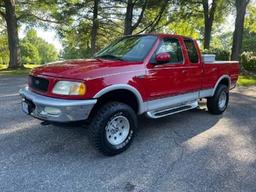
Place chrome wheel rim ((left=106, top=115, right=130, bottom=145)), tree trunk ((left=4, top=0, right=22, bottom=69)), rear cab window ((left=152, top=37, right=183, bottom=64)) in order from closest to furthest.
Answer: chrome wheel rim ((left=106, top=115, right=130, bottom=145)), rear cab window ((left=152, top=37, right=183, bottom=64)), tree trunk ((left=4, top=0, right=22, bottom=69))

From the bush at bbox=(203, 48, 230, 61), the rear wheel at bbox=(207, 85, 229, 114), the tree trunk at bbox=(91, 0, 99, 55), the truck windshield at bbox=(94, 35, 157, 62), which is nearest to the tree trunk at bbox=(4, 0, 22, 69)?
the tree trunk at bbox=(91, 0, 99, 55)

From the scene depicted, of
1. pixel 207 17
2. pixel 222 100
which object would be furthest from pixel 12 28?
pixel 222 100

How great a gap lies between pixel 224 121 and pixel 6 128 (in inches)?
186

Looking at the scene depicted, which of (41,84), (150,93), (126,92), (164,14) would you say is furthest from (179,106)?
(164,14)

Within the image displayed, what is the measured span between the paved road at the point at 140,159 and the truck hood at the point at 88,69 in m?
1.24

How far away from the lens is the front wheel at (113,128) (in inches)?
168

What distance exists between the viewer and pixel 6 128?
5.59 metres

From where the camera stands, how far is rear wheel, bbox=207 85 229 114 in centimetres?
707

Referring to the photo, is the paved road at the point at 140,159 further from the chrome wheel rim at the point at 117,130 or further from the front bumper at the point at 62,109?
the front bumper at the point at 62,109

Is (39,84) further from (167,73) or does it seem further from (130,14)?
(130,14)

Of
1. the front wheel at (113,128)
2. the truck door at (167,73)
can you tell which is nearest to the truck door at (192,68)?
the truck door at (167,73)

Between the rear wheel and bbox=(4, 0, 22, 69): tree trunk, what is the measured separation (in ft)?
54.3

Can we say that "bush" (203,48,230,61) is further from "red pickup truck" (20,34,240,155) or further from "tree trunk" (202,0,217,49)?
"red pickup truck" (20,34,240,155)

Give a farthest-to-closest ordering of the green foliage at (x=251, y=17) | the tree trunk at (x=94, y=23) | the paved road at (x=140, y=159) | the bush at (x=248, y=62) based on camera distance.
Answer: the green foliage at (x=251, y=17) < the tree trunk at (x=94, y=23) < the bush at (x=248, y=62) < the paved road at (x=140, y=159)
